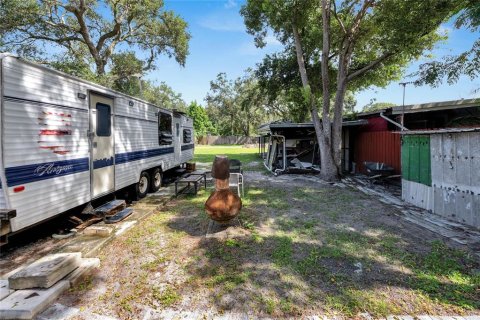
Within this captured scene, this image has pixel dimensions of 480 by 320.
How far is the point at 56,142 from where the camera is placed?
4047 millimetres

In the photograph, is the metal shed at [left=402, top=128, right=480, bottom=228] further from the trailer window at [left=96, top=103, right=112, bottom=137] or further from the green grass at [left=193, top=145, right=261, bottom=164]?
the green grass at [left=193, top=145, right=261, bottom=164]

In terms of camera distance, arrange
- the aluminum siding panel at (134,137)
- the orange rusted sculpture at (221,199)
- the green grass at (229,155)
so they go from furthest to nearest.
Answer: the green grass at (229,155) < the aluminum siding panel at (134,137) < the orange rusted sculpture at (221,199)

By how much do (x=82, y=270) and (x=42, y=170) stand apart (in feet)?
5.22

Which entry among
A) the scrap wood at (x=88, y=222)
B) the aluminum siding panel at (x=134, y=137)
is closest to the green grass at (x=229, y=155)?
the aluminum siding panel at (x=134, y=137)

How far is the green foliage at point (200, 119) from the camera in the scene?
5009 centimetres

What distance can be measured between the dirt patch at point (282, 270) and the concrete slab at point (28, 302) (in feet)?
0.44

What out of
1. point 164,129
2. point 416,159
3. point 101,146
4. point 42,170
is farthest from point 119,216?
point 416,159

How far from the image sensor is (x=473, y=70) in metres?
8.05

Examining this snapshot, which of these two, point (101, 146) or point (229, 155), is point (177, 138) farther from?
point (229, 155)

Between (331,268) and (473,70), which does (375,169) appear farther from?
(331,268)

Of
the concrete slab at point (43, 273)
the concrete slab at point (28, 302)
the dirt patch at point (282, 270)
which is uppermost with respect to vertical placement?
the concrete slab at point (43, 273)

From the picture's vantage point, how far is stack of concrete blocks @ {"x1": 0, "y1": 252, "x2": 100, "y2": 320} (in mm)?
2568

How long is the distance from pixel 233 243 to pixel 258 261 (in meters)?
0.67

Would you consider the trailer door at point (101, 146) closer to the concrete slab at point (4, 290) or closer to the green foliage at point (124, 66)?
the concrete slab at point (4, 290)
